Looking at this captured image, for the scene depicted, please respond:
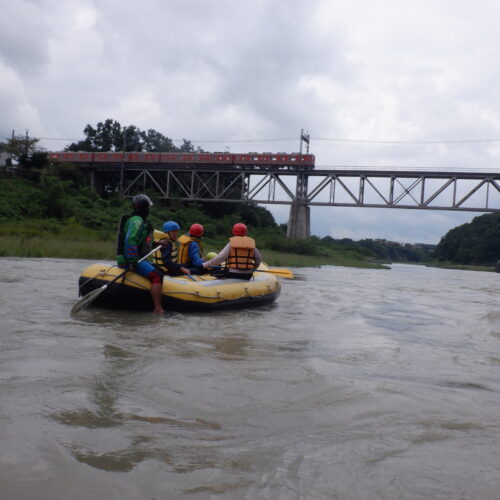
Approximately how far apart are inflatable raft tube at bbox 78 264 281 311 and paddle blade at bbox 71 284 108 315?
0.47 ft

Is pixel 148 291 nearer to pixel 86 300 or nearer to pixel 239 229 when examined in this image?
pixel 86 300

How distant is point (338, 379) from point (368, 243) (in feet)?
371

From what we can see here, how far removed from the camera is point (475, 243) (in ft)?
257

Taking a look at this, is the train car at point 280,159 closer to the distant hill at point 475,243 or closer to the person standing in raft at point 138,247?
the person standing in raft at point 138,247

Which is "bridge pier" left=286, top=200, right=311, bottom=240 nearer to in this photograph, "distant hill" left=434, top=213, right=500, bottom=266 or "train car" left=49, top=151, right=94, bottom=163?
"train car" left=49, top=151, right=94, bottom=163

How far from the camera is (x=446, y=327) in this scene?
7422 millimetres

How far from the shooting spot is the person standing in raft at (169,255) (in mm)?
7762

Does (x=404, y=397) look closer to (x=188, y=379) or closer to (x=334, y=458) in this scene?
(x=334, y=458)

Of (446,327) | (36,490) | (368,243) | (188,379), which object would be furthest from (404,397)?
(368,243)

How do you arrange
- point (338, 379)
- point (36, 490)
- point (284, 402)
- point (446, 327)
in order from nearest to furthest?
point (36, 490), point (284, 402), point (338, 379), point (446, 327)

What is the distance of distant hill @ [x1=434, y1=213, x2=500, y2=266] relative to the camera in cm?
7319

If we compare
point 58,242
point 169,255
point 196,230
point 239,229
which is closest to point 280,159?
point 58,242

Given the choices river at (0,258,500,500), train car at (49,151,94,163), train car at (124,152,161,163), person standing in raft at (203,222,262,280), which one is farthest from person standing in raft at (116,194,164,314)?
train car at (49,151,94,163)

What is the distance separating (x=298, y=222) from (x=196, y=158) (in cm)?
1038
